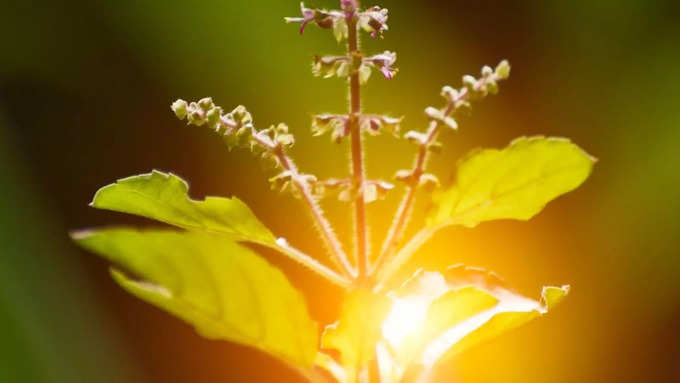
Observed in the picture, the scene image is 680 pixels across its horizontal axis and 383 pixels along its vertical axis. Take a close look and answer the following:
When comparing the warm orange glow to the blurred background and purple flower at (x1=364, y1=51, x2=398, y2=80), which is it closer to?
purple flower at (x1=364, y1=51, x2=398, y2=80)

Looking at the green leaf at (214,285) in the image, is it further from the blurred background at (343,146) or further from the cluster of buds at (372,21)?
the blurred background at (343,146)

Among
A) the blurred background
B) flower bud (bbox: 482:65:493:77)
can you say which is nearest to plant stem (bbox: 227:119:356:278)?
flower bud (bbox: 482:65:493:77)

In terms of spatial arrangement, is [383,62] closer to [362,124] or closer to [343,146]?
[362,124]

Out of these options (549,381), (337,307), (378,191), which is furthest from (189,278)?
(549,381)

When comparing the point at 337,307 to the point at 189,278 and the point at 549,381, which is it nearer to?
the point at 549,381

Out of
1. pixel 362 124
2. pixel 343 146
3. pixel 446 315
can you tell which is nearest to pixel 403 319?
pixel 446 315

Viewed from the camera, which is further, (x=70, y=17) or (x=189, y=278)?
(x=70, y=17)

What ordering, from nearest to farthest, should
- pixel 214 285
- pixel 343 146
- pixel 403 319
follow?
pixel 214 285
pixel 403 319
pixel 343 146
